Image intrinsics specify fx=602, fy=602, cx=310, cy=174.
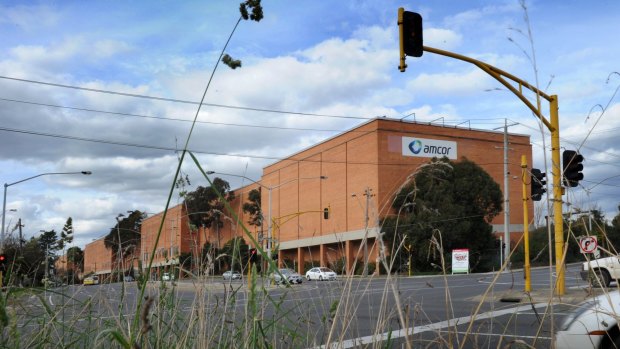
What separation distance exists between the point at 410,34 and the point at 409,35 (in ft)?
→ 0.11

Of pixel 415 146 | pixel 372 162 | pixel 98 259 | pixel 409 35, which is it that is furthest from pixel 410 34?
pixel 415 146

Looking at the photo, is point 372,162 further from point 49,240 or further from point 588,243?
point 588,243

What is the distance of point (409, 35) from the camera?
12773mm

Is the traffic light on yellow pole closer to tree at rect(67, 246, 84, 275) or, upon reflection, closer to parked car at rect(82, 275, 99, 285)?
tree at rect(67, 246, 84, 275)

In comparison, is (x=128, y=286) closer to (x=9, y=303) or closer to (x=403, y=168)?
(x=9, y=303)

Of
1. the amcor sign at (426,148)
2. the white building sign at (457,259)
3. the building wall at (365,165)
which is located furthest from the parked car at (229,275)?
the amcor sign at (426,148)

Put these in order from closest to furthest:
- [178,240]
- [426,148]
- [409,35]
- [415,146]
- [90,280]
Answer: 1. [178,240]
2. [90,280]
3. [409,35]
4. [415,146]
5. [426,148]

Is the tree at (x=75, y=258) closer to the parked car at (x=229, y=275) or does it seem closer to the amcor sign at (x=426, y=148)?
the parked car at (x=229, y=275)

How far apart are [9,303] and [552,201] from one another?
2.79 m

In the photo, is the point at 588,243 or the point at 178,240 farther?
the point at 178,240

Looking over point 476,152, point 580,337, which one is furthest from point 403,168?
point 580,337

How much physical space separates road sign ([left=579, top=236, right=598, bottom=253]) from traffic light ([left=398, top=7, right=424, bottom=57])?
1012 centimetres

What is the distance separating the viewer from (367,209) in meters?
2.30

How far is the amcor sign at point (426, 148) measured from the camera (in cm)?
6153
